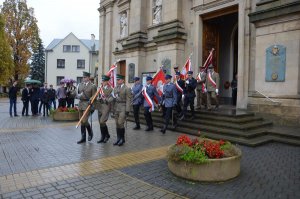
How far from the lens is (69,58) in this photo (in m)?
59.1

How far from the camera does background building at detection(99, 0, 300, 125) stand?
10.9 m

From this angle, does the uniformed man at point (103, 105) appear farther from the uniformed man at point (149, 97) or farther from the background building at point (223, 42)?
the background building at point (223, 42)

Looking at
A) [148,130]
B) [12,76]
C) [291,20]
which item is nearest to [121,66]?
[148,130]

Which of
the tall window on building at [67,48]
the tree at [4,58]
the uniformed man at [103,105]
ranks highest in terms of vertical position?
the tall window on building at [67,48]

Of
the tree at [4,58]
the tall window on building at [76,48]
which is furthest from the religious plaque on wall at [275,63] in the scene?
the tall window on building at [76,48]

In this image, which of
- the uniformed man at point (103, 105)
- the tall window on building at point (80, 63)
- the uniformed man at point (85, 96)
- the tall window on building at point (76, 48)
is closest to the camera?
the uniformed man at point (103, 105)

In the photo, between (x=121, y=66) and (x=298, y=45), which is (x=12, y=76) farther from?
(x=298, y=45)

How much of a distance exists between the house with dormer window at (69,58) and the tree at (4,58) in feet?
57.2

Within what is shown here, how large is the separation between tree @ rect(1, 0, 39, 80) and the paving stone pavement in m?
39.6

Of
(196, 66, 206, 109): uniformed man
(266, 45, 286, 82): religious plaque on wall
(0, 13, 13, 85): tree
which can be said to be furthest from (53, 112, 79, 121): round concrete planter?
(0, 13, 13, 85): tree

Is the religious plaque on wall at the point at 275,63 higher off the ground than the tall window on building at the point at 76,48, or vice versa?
the tall window on building at the point at 76,48

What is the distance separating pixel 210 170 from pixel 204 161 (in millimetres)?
205

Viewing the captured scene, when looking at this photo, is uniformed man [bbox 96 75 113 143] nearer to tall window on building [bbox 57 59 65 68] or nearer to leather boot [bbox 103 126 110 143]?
leather boot [bbox 103 126 110 143]

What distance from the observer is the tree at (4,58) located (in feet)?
129
